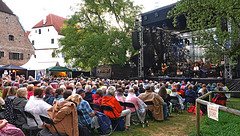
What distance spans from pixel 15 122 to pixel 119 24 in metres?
19.4

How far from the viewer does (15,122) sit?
428 centimetres

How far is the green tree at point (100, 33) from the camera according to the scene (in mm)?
19688

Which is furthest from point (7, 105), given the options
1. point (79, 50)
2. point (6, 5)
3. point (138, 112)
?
point (6, 5)

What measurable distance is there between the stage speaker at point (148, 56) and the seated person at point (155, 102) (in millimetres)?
10913

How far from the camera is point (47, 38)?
3647cm

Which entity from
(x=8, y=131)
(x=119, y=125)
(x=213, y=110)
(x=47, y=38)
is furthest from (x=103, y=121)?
(x=47, y=38)

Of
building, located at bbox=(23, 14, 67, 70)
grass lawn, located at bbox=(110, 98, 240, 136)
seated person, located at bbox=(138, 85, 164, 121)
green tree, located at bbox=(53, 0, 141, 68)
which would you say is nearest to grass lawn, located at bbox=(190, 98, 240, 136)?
grass lawn, located at bbox=(110, 98, 240, 136)

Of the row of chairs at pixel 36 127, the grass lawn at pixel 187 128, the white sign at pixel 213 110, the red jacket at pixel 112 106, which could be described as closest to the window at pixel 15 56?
the row of chairs at pixel 36 127

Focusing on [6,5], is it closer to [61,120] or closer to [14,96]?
[14,96]

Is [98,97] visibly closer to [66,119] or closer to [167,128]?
[66,119]

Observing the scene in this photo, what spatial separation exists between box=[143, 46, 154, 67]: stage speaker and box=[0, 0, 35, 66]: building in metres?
20.4

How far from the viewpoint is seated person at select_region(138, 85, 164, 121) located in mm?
6004

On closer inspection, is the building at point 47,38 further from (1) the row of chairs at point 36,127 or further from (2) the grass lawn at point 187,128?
(1) the row of chairs at point 36,127

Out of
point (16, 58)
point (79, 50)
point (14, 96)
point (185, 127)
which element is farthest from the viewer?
point (16, 58)
